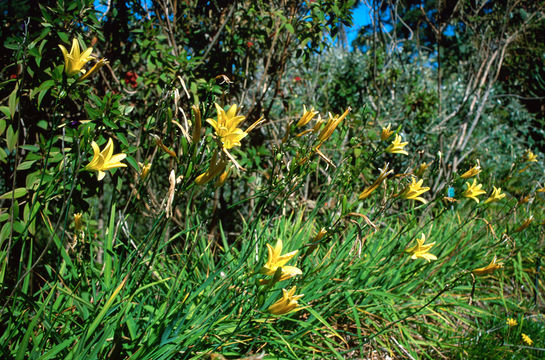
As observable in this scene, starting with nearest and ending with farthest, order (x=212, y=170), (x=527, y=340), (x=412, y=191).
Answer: (x=212, y=170) < (x=412, y=191) < (x=527, y=340)

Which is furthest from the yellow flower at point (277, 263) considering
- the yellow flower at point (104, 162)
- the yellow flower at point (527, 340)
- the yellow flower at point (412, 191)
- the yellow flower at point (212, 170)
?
the yellow flower at point (527, 340)

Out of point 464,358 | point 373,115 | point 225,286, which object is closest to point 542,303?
point 464,358

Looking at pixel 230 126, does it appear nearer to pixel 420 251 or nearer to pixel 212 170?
pixel 212 170

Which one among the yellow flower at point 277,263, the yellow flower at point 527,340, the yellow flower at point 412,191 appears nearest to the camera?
the yellow flower at point 277,263

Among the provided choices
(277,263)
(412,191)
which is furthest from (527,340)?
(277,263)

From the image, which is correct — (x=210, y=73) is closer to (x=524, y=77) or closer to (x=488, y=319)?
(x=488, y=319)

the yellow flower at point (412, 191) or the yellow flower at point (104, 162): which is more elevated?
the yellow flower at point (412, 191)

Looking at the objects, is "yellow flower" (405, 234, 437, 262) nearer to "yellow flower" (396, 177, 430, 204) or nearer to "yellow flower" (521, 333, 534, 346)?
"yellow flower" (396, 177, 430, 204)

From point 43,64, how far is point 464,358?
2357mm

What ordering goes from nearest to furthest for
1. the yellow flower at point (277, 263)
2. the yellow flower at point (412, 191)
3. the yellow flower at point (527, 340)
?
the yellow flower at point (277, 263)
the yellow flower at point (412, 191)
the yellow flower at point (527, 340)

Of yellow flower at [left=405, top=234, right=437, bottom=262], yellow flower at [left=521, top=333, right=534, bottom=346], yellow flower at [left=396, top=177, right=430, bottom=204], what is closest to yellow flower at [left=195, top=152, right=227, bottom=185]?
yellow flower at [left=396, top=177, right=430, bottom=204]

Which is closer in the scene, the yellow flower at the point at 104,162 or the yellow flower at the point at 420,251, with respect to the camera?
the yellow flower at the point at 104,162

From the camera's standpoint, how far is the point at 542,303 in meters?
2.83

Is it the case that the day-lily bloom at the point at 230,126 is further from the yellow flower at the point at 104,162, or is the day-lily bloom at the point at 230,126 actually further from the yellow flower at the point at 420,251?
the yellow flower at the point at 420,251
